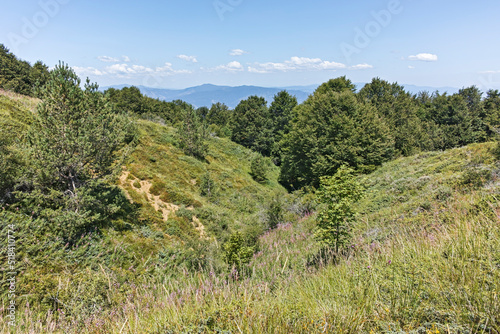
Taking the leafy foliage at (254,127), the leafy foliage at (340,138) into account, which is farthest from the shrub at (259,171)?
the leafy foliage at (254,127)

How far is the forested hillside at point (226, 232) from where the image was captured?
2.41m

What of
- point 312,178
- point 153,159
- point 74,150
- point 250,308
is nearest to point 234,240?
point 250,308

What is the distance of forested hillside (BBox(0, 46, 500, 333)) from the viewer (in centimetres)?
241

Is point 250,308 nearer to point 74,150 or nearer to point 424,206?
point 424,206

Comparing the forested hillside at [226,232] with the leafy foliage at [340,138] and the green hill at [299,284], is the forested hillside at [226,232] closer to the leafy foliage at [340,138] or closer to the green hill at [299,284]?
the green hill at [299,284]

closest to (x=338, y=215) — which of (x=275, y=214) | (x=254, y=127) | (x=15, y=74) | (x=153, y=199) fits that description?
(x=275, y=214)

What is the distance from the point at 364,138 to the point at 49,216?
1086 inches

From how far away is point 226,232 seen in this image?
688 inches

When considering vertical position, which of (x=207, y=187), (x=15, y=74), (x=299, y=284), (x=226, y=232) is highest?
(x=15, y=74)

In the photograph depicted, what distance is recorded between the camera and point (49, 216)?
9.01 m

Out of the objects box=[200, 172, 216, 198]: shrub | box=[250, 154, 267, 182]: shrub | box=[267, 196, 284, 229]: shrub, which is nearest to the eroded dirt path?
box=[200, 172, 216, 198]: shrub

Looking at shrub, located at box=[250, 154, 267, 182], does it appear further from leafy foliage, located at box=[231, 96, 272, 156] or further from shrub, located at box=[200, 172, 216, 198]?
leafy foliage, located at box=[231, 96, 272, 156]

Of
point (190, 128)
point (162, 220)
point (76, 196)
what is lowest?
point (162, 220)

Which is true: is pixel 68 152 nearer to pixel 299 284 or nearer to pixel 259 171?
pixel 299 284
